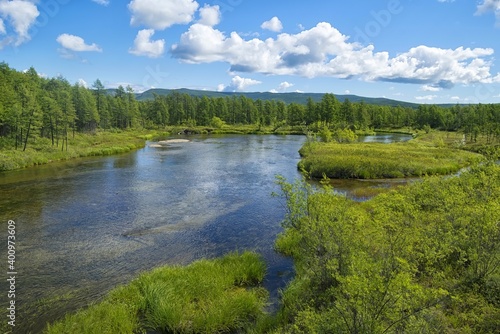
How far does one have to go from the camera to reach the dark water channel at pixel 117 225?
15.1m

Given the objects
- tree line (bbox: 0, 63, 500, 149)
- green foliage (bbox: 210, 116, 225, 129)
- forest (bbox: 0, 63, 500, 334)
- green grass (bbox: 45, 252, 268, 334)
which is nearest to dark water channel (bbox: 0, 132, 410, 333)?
green grass (bbox: 45, 252, 268, 334)

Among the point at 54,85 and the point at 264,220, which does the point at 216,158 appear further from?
the point at 54,85

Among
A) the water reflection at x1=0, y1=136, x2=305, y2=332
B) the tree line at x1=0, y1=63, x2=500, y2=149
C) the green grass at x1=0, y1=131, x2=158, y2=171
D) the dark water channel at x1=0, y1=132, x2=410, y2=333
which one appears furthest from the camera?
the tree line at x1=0, y1=63, x2=500, y2=149

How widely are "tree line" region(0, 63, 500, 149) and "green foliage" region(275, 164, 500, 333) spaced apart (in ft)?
179

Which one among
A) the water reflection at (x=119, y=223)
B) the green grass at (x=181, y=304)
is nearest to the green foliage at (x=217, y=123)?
the water reflection at (x=119, y=223)

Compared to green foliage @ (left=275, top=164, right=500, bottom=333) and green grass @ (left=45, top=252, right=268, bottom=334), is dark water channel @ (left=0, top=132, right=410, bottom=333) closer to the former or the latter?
green grass @ (left=45, top=252, right=268, bottom=334)

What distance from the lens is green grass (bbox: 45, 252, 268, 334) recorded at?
37.6 ft

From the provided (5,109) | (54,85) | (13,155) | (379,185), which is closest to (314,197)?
(379,185)

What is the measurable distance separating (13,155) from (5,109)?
41.8 feet

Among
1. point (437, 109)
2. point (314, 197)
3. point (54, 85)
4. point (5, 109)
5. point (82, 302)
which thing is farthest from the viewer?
point (437, 109)

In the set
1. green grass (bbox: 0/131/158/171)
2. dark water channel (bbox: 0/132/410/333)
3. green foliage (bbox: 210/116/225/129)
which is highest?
green foliage (bbox: 210/116/225/129)

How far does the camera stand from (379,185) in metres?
35.2

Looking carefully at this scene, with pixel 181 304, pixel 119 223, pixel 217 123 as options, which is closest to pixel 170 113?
pixel 217 123

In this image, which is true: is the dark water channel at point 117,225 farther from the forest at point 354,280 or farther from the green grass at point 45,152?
the green grass at point 45,152
